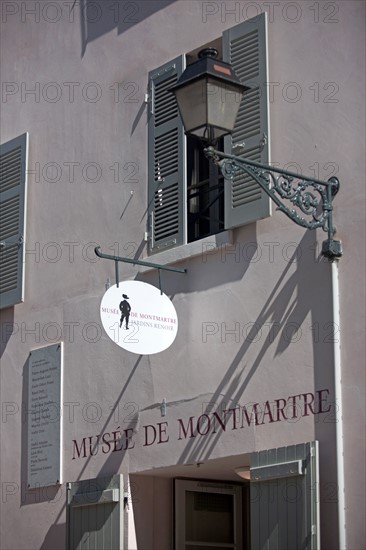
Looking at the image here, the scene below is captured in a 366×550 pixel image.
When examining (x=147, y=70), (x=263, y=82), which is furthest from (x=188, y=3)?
(x=263, y=82)

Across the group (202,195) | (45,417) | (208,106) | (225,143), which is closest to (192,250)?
(202,195)

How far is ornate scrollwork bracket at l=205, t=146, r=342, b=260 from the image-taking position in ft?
31.0

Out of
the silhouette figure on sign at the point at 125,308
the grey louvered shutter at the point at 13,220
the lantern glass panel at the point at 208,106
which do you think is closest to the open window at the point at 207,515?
the silhouette figure on sign at the point at 125,308

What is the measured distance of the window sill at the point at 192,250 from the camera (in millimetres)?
11070

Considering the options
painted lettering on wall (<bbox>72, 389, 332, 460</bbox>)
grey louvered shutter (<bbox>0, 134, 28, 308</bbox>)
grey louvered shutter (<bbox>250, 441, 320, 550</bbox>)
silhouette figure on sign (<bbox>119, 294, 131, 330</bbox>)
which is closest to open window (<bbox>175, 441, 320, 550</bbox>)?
grey louvered shutter (<bbox>250, 441, 320, 550</bbox>)

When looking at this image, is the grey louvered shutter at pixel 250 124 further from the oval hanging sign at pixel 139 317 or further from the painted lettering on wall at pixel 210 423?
the painted lettering on wall at pixel 210 423

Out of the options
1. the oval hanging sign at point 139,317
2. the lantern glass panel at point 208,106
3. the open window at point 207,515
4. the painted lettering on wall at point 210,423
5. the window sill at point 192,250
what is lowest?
the open window at point 207,515

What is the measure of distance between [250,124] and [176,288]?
5.49 feet

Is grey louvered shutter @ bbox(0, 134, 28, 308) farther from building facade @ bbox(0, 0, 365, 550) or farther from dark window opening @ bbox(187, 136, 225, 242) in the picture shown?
dark window opening @ bbox(187, 136, 225, 242)

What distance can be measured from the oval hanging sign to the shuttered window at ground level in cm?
96

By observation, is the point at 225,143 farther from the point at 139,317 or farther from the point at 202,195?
the point at 139,317

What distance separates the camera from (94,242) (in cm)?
1249

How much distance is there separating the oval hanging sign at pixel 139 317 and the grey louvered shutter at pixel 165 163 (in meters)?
1.01

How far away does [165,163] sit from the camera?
11.9 m
